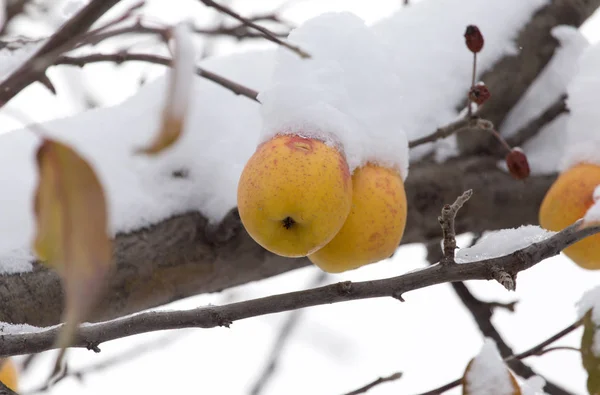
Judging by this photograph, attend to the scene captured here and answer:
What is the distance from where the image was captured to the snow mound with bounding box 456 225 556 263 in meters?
0.79

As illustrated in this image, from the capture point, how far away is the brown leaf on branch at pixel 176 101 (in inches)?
14.2

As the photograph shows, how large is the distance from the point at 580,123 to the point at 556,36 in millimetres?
345

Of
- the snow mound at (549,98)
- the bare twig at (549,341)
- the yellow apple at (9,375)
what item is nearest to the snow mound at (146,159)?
the yellow apple at (9,375)

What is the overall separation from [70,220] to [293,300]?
36 cm

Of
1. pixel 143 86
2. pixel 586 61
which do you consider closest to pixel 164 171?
pixel 143 86

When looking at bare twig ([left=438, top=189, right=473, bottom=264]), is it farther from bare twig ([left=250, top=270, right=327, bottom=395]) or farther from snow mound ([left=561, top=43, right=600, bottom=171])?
bare twig ([left=250, top=270, right=327, bottom=395])

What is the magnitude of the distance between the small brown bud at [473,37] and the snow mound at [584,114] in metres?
0.26

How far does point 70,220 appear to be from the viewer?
0.37m

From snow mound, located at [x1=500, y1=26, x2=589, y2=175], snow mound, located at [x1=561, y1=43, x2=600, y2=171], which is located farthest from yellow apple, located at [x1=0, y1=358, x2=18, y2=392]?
snow mound, located at [x1=500, y1=26, x2=589, y2=175]

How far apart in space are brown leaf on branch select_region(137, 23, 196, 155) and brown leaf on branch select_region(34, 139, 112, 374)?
38 mm

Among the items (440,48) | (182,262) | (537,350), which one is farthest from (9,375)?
(440,48)

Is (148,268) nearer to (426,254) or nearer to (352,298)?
(352,298)

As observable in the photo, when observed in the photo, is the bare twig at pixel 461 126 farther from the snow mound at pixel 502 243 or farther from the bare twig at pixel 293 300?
the bare twig at pixel 293 300

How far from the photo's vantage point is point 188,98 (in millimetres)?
375
